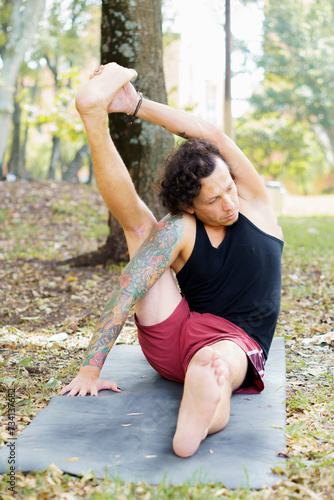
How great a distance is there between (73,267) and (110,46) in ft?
7.82

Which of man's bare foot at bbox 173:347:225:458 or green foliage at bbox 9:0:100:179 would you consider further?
green foliage at bbox 9:0:100:179

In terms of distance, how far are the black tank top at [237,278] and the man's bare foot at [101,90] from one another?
0.79 metres

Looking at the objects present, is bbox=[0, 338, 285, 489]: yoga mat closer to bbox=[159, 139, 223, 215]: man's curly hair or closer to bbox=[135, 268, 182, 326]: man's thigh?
bbox=[135, 268, 182, 326]: man's thigh

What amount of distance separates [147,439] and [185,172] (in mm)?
1271

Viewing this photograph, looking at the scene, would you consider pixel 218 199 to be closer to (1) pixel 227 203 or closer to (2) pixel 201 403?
(1) pixel 227 203

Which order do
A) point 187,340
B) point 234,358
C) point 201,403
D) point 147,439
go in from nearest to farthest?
1. point 201,403
2. point 147,439
3. point 234,358
4. point 187,340

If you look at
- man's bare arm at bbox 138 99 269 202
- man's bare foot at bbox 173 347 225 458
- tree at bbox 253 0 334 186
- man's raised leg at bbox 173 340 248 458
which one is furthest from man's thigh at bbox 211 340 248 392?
tree at bbox 253 0 334 186

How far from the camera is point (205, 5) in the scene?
848cm

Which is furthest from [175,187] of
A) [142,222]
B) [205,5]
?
[205,5]

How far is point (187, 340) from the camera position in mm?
2609

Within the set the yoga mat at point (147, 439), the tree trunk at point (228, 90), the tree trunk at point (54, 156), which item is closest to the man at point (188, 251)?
the yoga mat at point (147, 439)

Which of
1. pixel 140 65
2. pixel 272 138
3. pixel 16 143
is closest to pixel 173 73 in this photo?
pixel 272 138

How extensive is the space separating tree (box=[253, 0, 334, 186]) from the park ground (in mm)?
13729

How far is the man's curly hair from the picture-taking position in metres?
2.66
